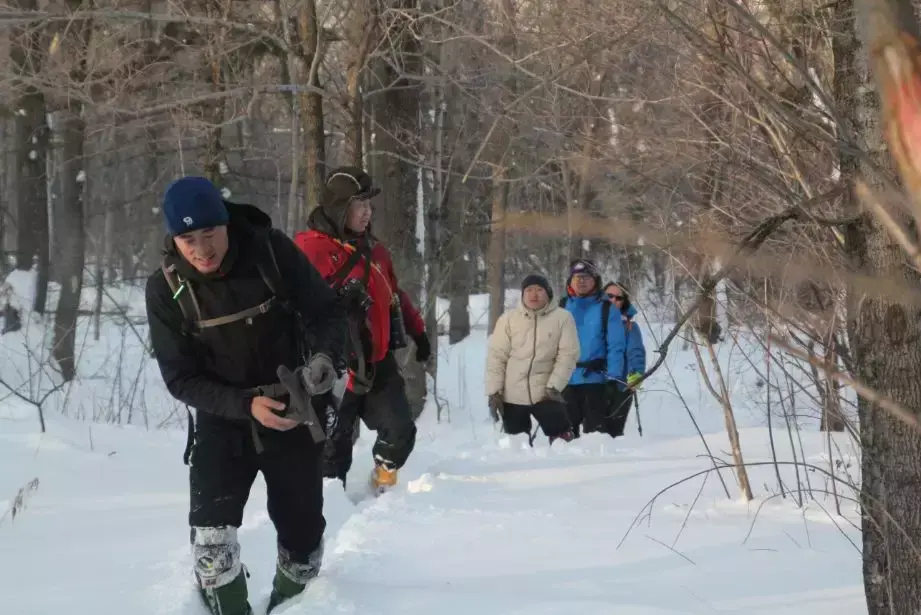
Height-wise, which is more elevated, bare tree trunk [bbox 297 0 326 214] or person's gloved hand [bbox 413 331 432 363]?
bare tree trunk [bbox 297 0 326 214]

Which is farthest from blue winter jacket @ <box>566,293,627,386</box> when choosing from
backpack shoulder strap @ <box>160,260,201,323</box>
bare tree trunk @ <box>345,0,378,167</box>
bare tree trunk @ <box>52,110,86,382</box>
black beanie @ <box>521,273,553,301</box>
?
bare tree trunk @ <box>52,110,86,382</box>

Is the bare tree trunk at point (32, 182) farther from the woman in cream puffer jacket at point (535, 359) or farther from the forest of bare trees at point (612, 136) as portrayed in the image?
the woman in cream puffer jacket at point (535, 359)

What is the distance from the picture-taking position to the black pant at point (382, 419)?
18.9 feet

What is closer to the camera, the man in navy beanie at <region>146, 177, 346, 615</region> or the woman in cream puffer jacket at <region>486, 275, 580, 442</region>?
the man in navy beanie at <region>146, 177, 346, 615</region>

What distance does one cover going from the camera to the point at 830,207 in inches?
190

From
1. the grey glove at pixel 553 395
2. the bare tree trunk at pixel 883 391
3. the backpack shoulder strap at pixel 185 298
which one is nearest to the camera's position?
the bare tree trunk at pixel 883 391

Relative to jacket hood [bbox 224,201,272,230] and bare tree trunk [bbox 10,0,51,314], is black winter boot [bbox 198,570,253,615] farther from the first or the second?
bare tree trunk [bbox 10,0,51,314]

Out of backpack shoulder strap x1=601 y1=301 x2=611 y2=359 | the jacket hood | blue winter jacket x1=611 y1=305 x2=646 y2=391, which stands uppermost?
the jacket hood

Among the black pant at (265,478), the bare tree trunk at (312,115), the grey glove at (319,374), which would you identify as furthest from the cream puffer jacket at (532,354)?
the grey glove at (319,374)

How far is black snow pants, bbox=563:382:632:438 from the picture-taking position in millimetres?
8734

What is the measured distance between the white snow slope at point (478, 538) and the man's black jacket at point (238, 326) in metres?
0.89

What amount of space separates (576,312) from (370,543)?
454cm

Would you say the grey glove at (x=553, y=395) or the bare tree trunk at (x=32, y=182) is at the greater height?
the bare tree trunk at (x=32, y=182)

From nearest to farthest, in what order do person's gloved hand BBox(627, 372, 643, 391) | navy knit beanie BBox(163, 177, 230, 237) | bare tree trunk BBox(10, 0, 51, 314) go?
person's gloved hand BBox(627, 372, 643, 391) → navy knit beanie BBox(163, 177, 230, 237) → bare tree trunk BBox(10, 0, 51, 314)
